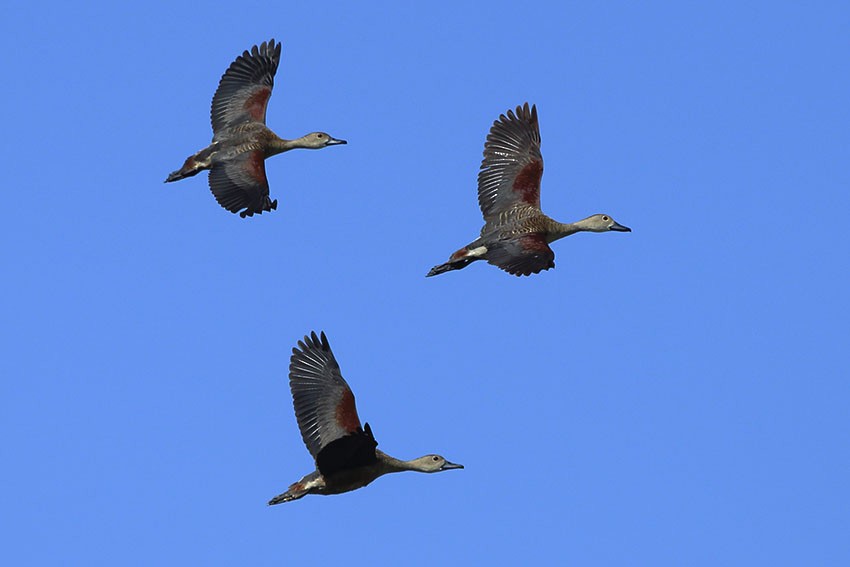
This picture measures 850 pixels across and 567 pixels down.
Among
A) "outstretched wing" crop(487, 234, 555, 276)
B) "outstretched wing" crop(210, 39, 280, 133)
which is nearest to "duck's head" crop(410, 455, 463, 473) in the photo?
"outstretched wing" crop(487, 234, 555, 276)

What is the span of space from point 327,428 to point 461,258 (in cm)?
660

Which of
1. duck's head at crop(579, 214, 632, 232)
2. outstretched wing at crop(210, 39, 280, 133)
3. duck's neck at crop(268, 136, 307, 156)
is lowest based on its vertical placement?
duck's head at crop(579, 214, 632, 232)

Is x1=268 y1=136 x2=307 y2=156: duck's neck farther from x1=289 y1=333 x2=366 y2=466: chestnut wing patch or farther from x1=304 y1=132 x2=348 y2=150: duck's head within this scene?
x1=289 y1=333 x2=366 y2=466: chestnut wing patch

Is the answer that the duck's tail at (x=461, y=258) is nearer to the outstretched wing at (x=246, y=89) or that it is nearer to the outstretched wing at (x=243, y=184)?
the outstretched wing at (x=243, y=184)

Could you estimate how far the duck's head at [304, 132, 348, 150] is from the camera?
128 feet

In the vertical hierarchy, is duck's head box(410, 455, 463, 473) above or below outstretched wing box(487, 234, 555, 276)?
below

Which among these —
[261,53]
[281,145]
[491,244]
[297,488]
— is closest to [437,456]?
[297,488]

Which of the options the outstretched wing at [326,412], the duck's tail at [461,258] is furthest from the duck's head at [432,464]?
the duck's tail at [461,258]

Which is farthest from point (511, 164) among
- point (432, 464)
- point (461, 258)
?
point (432, 464)

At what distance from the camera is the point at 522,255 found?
110 ft

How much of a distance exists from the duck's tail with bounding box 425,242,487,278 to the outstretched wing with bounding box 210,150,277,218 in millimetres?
4194

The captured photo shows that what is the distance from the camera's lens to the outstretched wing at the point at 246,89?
126 feet

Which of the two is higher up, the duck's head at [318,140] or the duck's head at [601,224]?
the duck's head at [318,140]

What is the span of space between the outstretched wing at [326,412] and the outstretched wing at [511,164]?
7433 mm
